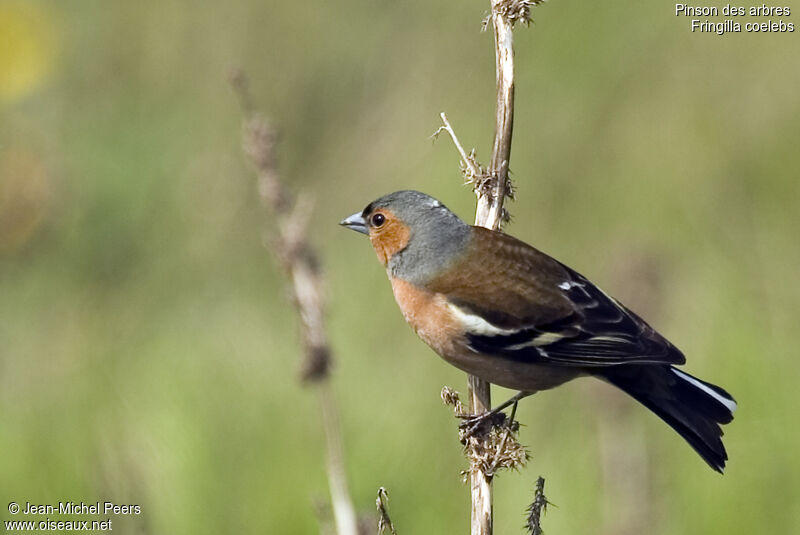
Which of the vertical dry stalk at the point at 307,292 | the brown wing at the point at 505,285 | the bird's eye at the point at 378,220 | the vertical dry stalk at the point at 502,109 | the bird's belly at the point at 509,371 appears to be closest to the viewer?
the vertical dry stalk at the point at 307,292

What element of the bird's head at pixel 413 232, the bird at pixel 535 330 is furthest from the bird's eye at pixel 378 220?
the bird at pixel 535 330

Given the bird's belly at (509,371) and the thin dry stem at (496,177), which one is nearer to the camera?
the thin dry stem at (496,177)

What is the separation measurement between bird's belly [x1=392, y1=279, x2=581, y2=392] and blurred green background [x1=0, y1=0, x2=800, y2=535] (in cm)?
28

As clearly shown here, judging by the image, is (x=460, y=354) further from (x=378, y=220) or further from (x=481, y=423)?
(x=378, y=220)

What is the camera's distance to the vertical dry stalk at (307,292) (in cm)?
207

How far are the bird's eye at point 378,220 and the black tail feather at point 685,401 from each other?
3.33 feet

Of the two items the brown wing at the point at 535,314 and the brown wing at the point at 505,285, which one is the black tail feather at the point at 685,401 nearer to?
the brown wing at the point at 535,314

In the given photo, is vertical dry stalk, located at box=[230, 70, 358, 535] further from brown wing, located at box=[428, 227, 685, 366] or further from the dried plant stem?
brown wing, located at box=[428, 227, 685, 366]

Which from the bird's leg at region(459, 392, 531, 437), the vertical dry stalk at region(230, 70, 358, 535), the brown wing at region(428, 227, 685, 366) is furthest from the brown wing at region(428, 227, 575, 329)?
the vertical dry stalk at region(230, 70, 358, 535)

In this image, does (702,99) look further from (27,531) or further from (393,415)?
(27,531)

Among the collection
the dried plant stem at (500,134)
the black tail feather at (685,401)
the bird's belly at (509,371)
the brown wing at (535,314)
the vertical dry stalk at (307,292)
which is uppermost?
the dried plant stem at (500,134)

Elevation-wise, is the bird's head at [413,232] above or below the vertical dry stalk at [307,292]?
above

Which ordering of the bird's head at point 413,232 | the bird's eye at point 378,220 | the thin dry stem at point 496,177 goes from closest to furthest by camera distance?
the thin dry stem at point 496,177 < the bird's head at point 413,232 < the bird's eye at point 378,220

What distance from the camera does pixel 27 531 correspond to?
4.14 meters
